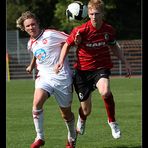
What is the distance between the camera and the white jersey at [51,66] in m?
7.82

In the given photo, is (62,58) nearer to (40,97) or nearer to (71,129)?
(40,97)

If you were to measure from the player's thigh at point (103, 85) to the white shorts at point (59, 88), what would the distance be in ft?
1.71

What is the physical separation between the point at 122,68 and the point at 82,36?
87.7ft

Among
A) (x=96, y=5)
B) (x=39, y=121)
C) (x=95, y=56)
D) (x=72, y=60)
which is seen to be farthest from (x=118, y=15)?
(x=39, y=121)

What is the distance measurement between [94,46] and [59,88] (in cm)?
96

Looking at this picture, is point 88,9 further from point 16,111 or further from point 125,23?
point 125,23

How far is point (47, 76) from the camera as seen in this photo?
789cm

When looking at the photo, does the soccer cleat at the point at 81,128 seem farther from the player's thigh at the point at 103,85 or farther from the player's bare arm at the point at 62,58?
the player's bare arm at the point at 62,58

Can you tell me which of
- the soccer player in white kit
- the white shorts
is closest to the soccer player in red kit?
the soccer player in white kit

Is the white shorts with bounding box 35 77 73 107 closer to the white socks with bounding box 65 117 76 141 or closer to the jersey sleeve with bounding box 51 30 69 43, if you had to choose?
the white socks with bounding box 65 117 76 141

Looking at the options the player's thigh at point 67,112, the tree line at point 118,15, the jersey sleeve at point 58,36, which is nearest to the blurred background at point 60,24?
the tree line at point 118,15

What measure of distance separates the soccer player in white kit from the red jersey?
0.34 metres

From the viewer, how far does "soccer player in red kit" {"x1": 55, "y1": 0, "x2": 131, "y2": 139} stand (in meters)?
8.16
